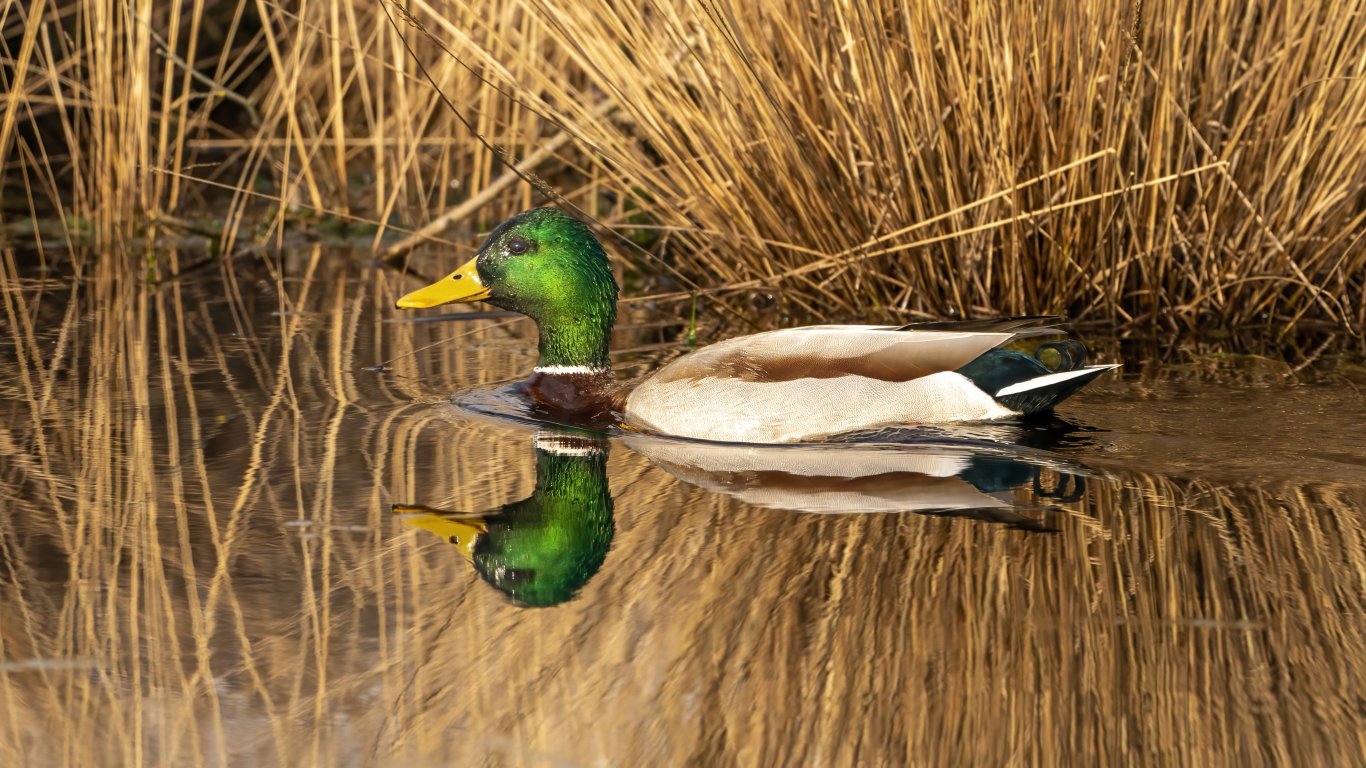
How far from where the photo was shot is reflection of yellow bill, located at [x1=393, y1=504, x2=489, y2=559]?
12.9 feet

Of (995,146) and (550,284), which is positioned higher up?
(995,146)

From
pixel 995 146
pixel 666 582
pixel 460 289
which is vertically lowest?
pixel 666 582

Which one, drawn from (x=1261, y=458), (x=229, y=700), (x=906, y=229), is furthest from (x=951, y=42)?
(x=229, y=700)

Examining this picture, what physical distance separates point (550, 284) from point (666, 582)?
2038mm

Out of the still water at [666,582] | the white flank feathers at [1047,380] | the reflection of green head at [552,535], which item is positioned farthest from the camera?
the white flank feathers at [1047,380]

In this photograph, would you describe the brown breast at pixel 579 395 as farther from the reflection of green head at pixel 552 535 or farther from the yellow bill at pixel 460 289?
the reflection of green head at pixel 552 535

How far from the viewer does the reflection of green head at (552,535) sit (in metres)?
3.65

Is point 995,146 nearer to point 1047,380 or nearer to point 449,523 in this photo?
point 1047,380

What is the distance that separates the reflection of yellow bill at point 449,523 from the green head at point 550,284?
52.5 inches

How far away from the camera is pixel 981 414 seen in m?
4.91

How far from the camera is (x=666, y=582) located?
141 inches

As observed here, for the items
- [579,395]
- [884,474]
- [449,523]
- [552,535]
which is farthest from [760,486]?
[579,395]

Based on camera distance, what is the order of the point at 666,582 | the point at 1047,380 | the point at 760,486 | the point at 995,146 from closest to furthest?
the point at 666,582 → the point at 760,486 → the point at 1047,380 → the point at 995,146

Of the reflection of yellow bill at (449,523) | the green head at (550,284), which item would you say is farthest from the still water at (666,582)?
the green head at (550,284)
